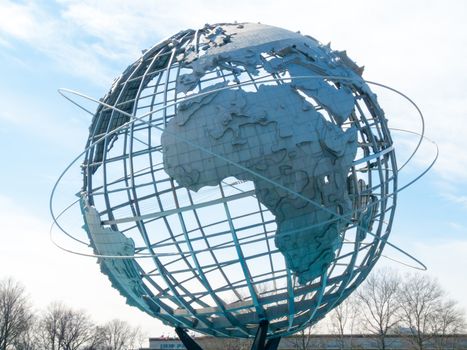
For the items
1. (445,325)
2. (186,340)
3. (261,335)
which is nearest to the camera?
(261,335)

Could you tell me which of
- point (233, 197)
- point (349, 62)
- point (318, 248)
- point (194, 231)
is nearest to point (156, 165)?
point (194, 231)

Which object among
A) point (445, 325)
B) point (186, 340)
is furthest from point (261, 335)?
point (445, 325)

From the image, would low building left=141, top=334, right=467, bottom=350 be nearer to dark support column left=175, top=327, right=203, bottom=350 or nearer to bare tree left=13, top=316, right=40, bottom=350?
bare tree left=13, top=316, right=40, bottom=350

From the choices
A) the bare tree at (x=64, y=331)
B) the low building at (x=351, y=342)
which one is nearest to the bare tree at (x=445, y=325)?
the low building at (x=351, y=342)

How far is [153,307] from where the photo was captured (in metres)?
11.3

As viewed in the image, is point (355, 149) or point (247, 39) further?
point (247, 39)

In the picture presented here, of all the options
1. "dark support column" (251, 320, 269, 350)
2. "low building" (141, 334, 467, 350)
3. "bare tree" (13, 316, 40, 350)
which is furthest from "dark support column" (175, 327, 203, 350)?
"bare tree" (13, 316, 40, 350)

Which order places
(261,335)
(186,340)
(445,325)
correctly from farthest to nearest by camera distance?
(445,325)
(186,340)
(261,335)

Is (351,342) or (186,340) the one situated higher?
(351,342)

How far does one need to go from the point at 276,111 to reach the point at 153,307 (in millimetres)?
4122

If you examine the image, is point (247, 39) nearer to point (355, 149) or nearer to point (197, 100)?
point (197, 100)

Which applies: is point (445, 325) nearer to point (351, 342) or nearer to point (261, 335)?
point (351, 342)

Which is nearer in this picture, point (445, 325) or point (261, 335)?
point (261, 335)

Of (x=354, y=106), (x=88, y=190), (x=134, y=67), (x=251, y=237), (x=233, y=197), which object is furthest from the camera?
(x=134, y=67)
